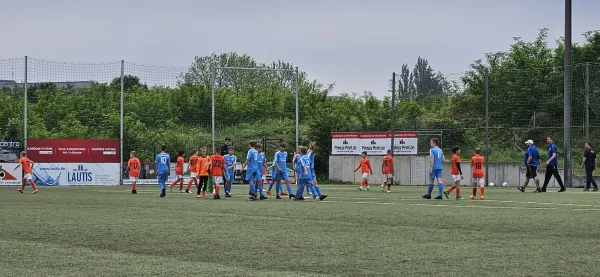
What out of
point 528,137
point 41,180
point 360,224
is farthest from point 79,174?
point 360,224

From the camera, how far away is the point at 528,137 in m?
45.8

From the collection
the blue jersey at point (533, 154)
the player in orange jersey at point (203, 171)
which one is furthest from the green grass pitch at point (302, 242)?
the blue jersey at point (533, 154)

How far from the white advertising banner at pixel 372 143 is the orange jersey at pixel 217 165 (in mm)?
19691

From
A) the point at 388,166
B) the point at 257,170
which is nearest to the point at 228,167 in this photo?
the point at 257,170

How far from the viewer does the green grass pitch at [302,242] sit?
10.8m

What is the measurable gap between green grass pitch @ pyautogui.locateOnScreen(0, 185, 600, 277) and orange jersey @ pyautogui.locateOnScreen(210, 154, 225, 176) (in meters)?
7.94

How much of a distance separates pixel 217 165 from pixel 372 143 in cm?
2093

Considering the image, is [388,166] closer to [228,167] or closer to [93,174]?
[228,167]

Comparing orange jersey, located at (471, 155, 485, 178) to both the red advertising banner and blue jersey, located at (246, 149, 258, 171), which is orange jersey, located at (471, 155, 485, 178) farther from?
the red advertising banner

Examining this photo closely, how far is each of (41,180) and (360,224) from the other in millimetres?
32522

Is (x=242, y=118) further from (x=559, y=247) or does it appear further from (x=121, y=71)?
(x=559, y=247)

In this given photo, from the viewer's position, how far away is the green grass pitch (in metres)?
10.8

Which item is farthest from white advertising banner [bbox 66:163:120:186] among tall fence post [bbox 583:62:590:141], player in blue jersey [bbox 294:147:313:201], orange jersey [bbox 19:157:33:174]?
tall fence post [bbox 583:62:590:141]

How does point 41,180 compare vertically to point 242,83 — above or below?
below
